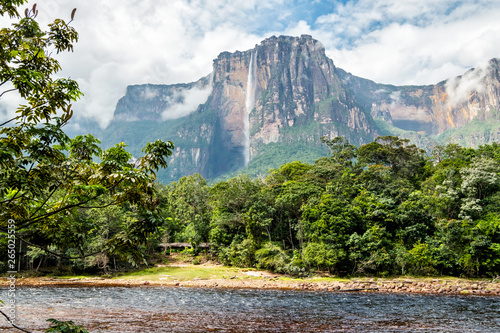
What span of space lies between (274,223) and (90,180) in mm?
43133

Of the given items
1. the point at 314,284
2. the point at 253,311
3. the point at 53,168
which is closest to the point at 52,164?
the point at 53,168

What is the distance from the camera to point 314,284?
33.2m

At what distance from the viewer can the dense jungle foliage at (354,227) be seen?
36531 millimetres

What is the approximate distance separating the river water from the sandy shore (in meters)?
3.20

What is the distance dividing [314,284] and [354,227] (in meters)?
10.7

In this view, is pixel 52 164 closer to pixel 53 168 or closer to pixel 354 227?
pixel 53 168

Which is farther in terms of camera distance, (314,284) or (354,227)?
(354,227)

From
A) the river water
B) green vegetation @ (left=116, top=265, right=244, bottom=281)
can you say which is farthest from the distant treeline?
the river water

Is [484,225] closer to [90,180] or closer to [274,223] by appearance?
[274,223]

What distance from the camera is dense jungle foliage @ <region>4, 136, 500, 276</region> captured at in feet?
120

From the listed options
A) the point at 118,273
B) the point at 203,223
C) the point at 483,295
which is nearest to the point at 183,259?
the point at 203,223

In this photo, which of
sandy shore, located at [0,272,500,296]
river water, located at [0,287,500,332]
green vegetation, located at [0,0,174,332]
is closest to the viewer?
green vegetation, located at [0,0,174,332]

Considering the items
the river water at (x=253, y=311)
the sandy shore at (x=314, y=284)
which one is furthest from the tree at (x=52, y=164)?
the sandy shore at (x=314, y=284)

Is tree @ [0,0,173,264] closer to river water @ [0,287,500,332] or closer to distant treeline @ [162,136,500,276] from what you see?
river water @ [0,287,500,332]
